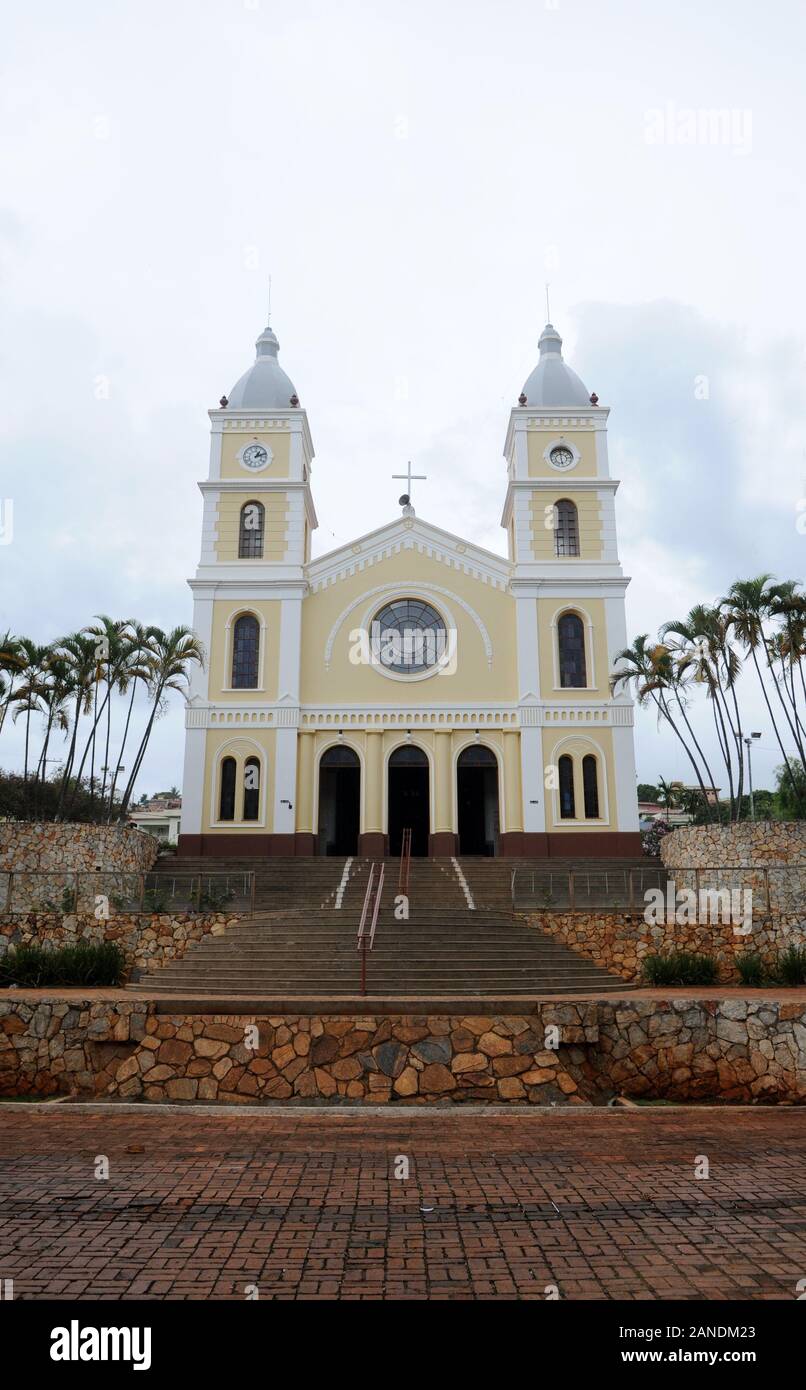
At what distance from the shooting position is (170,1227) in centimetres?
569

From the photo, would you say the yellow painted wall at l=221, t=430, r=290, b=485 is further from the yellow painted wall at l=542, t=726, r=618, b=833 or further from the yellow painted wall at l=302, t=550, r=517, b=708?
the yellow painted wall at l=542, t=726, r=618, b=833

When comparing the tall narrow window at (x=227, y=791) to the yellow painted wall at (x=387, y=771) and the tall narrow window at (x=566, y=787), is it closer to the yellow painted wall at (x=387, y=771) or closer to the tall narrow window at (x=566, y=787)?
the yellow painted wall at (x=387, y=771)

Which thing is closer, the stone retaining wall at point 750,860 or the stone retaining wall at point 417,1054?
the stone retaining wall at point 417,1054

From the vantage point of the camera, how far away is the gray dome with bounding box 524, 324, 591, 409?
31250 mm

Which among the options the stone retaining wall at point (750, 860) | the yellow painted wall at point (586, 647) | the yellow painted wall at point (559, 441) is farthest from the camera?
the yellow painted wall at point (559, 441)

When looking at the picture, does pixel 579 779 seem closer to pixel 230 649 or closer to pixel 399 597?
pixel 399 597

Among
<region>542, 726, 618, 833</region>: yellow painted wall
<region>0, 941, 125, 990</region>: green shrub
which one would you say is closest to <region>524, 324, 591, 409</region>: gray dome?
<region>542, 726, 618, 833</region>: yellow painted wall

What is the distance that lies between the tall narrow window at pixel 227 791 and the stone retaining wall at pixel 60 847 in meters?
4.43

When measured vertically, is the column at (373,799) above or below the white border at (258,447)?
below

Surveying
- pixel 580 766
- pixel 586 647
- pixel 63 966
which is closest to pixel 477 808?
pixel 580 766

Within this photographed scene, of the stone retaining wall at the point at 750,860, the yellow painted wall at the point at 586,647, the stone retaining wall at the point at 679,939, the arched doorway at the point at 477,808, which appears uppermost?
the yellow painted wall at the point at 586,647

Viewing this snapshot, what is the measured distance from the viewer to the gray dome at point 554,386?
1230 inches

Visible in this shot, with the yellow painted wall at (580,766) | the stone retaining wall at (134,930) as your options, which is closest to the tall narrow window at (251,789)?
the stone retaining wall at (134,930)

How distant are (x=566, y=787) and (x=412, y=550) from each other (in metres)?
8.98
